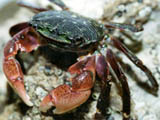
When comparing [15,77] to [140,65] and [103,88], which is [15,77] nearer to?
[103,88]

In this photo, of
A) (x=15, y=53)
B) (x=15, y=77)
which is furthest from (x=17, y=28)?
(x=15, y=77)

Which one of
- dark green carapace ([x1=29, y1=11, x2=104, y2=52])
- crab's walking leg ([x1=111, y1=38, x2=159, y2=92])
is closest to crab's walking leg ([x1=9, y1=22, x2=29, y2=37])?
dark green carapace ([x1=29, y1=11, x2=104, y2=52])

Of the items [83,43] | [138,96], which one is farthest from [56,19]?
[138,96]

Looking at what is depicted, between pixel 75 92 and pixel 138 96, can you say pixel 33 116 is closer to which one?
pixel 75 92

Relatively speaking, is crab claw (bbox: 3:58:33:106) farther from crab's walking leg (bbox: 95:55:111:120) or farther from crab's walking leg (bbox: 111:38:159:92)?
crab's walking leg (bbox: 111:38:159:92)

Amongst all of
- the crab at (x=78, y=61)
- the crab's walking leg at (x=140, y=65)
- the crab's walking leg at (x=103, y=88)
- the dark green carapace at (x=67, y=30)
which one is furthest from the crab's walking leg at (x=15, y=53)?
the crab's walking leg at (x=140, y=65)

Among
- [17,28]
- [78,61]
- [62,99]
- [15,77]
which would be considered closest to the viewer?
[62,99]

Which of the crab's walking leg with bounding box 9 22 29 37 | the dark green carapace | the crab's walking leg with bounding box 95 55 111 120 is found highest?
the dark green carapace

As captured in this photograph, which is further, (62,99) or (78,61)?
(78,61)
